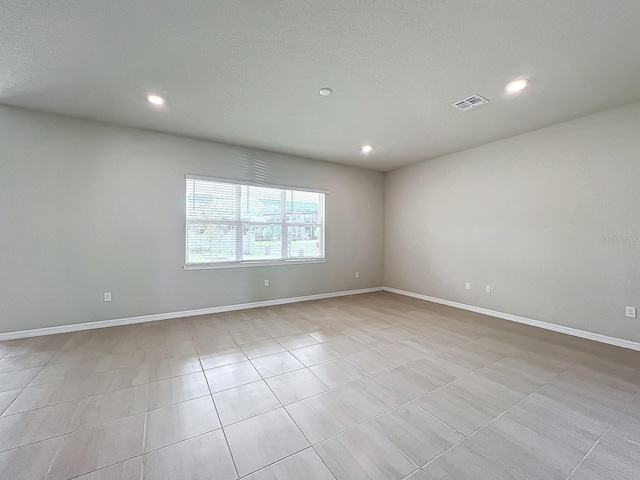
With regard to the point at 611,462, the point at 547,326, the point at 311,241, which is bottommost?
the point at 611,462

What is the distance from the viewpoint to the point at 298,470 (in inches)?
56.0

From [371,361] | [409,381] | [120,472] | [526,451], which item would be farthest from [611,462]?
[120,472]

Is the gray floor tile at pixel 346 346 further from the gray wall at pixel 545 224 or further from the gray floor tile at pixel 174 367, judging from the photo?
the gray wall at pixel 545 224

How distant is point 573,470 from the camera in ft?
4.72

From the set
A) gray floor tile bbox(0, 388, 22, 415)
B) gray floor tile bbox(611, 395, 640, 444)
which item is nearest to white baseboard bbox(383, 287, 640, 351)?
gray floor tile bbox(611, 395, 640, 444)

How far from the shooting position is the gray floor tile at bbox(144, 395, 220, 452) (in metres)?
1.64

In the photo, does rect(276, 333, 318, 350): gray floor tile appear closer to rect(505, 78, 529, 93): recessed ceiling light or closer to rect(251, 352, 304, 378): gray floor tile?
rect(251, 352, 304, 378): gray floor tile

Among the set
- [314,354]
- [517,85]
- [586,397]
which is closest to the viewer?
[586,397]

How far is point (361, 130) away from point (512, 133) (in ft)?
7.40

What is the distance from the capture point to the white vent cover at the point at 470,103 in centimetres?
293

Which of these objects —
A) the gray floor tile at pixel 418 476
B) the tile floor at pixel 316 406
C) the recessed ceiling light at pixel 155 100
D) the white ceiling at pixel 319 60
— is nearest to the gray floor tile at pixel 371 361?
the tile floor at pixel 316 406

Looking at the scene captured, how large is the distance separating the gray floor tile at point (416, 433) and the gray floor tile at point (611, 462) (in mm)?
610

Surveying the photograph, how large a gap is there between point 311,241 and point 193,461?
410 cm

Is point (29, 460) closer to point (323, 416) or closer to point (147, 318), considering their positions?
point (323, 416)
